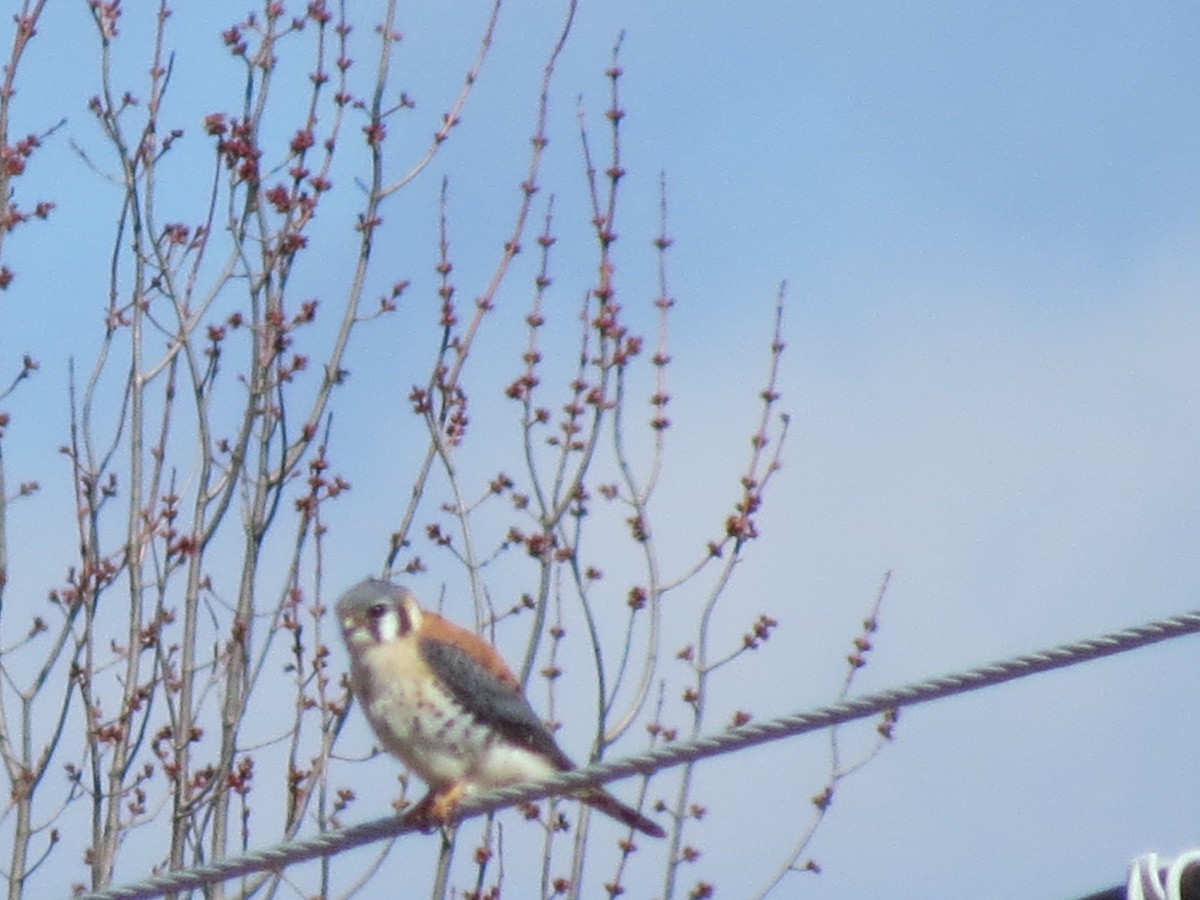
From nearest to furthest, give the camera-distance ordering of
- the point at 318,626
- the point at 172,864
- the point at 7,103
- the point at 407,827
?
the point at 407,827
the point at 172,864
the point at 318,626
the point at 7,103

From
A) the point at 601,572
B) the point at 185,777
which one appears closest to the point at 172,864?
the point at 185,777

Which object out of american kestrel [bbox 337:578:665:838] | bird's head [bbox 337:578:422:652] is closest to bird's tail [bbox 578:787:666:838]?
american kestrel [bbox 337:578:665:838]

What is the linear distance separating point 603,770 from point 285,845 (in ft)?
2.18

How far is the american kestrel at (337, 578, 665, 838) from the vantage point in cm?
632

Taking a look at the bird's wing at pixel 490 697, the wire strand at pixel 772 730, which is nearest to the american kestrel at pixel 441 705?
the bird's wing at pixel 490 697

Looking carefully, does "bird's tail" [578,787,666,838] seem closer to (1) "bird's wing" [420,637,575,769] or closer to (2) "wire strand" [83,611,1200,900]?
(1) "bird's wing" [420,637,575,769]

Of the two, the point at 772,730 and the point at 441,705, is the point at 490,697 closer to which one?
the point at 441,705

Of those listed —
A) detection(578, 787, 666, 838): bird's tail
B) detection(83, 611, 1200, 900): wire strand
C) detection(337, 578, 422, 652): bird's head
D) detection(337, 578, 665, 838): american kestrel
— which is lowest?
detection(83, 611, 1200, 900): wire strand

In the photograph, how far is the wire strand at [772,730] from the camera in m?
4.54

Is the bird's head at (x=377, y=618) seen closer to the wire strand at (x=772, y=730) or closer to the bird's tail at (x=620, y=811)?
the bird's tail at (x=620, y=811)

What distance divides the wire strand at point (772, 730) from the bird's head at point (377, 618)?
149 centimetres

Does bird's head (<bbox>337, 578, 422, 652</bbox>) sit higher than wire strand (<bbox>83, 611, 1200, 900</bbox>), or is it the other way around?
bird's head (<bbox>337, 578, 422, 652</bbox>)

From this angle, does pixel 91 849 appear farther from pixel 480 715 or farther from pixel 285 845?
pixel 285 845

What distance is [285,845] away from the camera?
4.83 m
